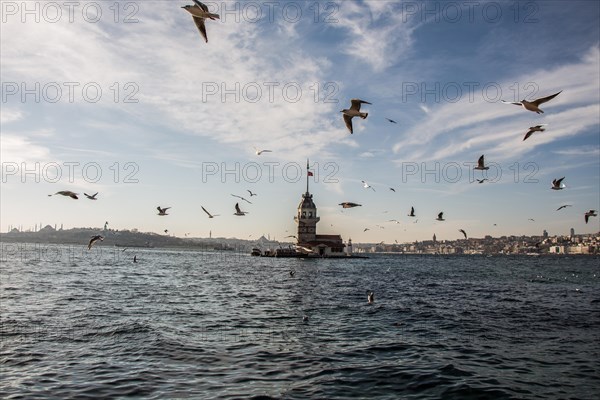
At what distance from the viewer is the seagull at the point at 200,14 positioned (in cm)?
867

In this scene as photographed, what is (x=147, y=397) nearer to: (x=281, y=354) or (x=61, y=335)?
(x=281, y=354)

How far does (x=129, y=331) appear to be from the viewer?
696 inches

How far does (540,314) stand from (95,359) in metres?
22.7

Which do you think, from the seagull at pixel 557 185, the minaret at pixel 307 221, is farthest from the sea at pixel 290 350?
the minaret at pixel 307 221

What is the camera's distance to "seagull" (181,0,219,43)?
8.67 m

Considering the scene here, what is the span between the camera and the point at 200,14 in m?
8.90

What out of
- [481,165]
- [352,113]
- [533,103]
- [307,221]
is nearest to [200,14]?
[352,113]

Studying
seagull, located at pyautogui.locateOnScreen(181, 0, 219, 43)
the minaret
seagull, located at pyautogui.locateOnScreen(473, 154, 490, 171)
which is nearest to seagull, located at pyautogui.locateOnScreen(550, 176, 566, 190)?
seagull, located at pyautogui.locateOnScreen(473, 154, 490, 171)

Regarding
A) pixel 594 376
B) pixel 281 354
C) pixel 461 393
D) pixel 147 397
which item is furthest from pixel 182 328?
pixel 594 376

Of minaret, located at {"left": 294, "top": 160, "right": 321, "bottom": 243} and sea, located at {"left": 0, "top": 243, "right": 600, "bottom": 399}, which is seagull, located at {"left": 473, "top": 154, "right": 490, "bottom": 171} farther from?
minaret, located at {"left": 294, "top": 160, "right": 321, "bottom": 243}

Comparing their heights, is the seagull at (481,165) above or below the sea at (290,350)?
above

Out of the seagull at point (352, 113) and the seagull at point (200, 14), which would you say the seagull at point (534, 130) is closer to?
the seagull at point (352, 113)

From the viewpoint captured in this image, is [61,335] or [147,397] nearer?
[147,397]

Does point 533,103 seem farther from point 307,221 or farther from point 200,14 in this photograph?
point 307,221
